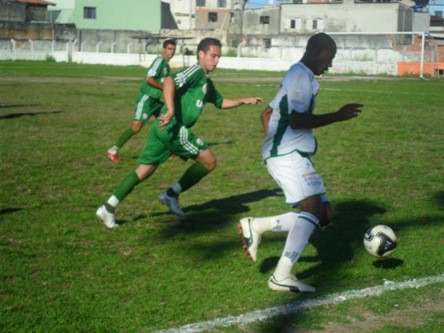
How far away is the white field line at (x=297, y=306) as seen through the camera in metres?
4.32

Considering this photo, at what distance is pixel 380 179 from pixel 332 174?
26.2 inches

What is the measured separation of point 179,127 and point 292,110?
7.63ft

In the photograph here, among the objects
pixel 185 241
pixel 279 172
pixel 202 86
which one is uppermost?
pixel 202 86

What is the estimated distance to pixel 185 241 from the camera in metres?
6.42

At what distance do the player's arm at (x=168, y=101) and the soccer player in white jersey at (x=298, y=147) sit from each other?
1.58m

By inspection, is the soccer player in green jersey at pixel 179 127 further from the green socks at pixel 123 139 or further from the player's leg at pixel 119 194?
the green socks at pixel 123 139

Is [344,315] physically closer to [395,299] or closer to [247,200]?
[395,299]

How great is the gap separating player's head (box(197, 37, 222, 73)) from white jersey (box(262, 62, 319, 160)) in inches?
68.8

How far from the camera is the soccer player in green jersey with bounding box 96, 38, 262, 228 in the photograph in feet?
22.7

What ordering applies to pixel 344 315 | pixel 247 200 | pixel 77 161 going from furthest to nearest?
pixel 77 161, pixel 247 200, pixel 344 315

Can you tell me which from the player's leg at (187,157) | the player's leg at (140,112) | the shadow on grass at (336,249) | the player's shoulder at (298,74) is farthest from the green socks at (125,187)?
the player's leg at (140,112)

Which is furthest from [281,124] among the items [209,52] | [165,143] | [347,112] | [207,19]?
[207,19]

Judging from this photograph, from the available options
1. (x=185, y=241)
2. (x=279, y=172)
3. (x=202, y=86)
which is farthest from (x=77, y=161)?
(x=279, y=172)

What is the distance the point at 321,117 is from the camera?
4965 mm
